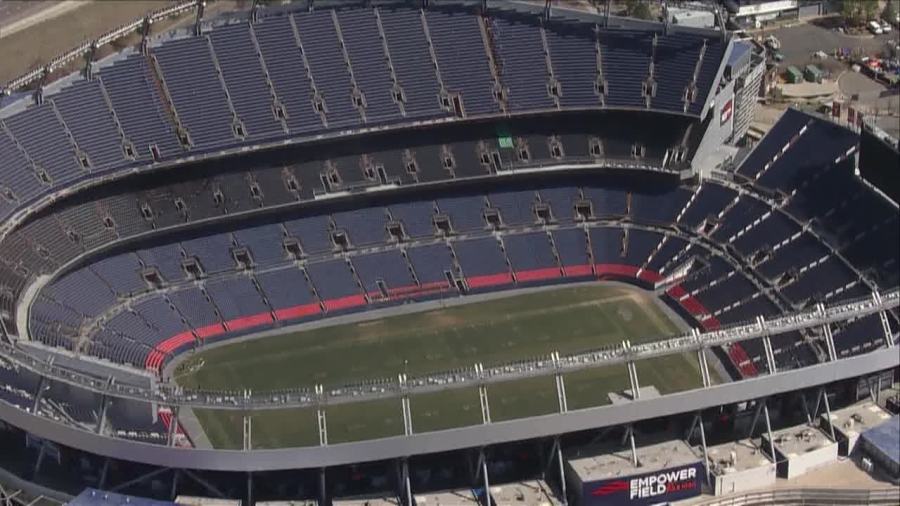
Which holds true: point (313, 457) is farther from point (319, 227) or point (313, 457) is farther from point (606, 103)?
point (606, 103)

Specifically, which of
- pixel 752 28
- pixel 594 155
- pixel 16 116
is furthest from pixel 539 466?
pixel 752 28

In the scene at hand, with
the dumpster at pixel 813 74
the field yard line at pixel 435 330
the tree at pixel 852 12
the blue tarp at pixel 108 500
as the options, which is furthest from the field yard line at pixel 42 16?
the tree at pixel 852 12

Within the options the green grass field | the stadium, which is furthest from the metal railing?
the green grass field

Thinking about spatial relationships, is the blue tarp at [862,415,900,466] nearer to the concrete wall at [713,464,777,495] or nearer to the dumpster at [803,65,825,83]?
the concrete wall at [713,464,777,495]

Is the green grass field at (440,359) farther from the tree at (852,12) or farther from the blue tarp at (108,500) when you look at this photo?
the tree at (852,12)

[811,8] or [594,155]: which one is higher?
[811,8]

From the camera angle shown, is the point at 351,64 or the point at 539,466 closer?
the point at 539,466

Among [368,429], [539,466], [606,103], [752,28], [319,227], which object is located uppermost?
[752,28]
